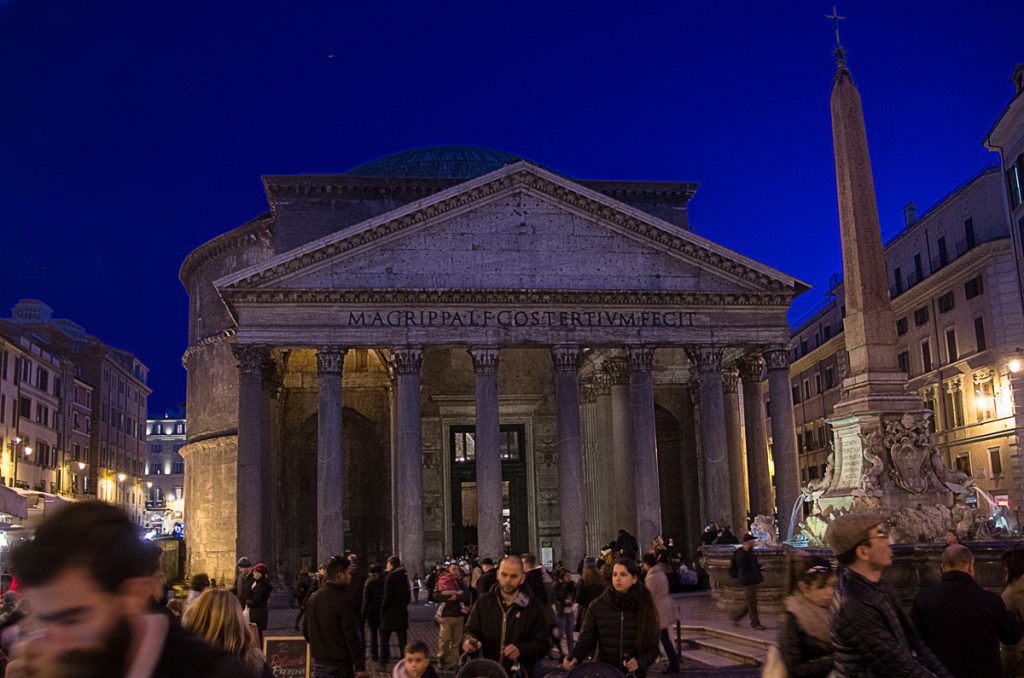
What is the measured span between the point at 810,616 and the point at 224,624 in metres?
2.73

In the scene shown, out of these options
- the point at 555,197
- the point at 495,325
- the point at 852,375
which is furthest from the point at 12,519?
the point at 852,375

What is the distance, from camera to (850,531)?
4.43m

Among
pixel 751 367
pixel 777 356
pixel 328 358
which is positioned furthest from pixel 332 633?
pixel 751 367

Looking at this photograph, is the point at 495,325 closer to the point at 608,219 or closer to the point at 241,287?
the point at 608,219

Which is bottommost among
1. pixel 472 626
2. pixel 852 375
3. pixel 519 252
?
pixel 472 626

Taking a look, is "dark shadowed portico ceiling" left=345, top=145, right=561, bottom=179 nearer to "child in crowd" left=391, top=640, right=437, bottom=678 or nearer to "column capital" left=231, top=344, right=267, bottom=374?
"column capital" left=231, top=344, right=267, bottom=374

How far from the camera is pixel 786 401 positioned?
97.1 ft

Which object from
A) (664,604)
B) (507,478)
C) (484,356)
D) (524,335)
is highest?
(524,335)

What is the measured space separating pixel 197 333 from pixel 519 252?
2004 centimetres

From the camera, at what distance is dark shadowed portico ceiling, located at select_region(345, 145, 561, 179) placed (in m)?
42.9

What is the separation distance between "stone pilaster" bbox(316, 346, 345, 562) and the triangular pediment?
217 cm

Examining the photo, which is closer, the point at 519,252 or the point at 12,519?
the point at 12,519

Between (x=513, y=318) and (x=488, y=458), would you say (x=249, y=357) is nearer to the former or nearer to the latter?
(x=488, y=458)

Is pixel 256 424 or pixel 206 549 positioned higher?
pixel 256 424
